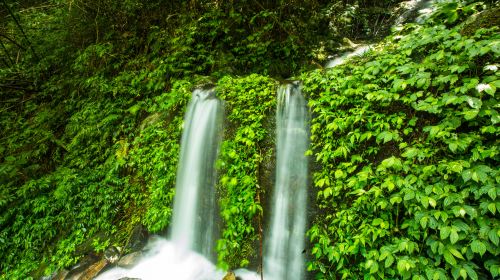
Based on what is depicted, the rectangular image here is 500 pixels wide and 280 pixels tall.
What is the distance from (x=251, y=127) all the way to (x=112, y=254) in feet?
9.39

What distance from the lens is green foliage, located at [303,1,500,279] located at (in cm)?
221

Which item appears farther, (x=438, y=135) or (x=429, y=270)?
(x=438, y=135)

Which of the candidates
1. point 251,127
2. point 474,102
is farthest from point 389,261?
point 251,127

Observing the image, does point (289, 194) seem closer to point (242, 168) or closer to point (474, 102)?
point (242, 168)

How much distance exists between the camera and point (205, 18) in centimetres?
637

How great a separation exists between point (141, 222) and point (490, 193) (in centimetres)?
439

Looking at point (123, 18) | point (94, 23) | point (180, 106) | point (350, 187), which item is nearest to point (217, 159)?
point (180, 106)

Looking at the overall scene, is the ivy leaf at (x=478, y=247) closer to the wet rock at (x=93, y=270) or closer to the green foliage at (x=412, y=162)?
the green foliage at (x=412, y=162)

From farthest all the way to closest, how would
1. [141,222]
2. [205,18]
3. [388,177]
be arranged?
1. [205,18]
2. [141,222]
3. [388,177]

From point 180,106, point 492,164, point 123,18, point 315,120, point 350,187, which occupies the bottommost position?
point 350,187

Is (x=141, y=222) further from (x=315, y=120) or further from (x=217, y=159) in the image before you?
(x=315, y=120)

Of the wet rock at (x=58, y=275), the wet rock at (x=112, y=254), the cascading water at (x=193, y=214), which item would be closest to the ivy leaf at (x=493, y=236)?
the cascading water at (x=193, y=214)

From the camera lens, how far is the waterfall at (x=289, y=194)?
131 inches

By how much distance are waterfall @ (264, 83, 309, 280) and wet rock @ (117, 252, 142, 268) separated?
201 centimetres
